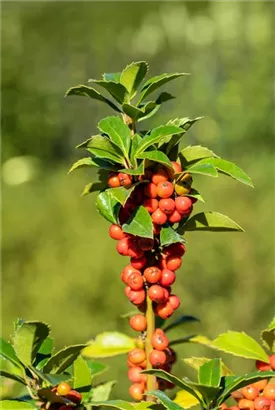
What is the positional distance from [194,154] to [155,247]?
5.4 inches

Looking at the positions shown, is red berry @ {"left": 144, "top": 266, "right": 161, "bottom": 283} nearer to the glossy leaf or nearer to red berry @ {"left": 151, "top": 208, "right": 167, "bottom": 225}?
red berry @ {"left": 151, "top": 208, "right": 167, "bottom": 225}

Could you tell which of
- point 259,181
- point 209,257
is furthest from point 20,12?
point 209,257

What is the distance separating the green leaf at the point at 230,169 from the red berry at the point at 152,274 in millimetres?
154

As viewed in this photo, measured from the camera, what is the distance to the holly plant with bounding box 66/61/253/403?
2.81ft

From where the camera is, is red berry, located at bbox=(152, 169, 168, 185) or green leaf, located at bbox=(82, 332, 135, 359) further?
green leaf, located at bbox=(82, 332, 135, 359)

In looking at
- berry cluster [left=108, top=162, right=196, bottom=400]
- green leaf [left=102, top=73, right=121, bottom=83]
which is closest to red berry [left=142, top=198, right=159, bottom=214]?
berry cluster [left=108, top=162, right=196, bottom=400]

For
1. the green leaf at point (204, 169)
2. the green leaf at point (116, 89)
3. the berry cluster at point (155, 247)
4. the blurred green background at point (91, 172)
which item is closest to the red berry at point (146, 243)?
the berry cluster at point (155, 247)

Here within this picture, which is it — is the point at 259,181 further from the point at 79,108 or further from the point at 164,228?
the point at 164,228

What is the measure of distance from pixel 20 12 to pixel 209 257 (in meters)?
11.2

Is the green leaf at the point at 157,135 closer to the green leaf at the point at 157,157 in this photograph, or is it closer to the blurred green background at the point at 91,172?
the green leaf at the point at 157,157

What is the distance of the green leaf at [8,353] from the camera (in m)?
0.86

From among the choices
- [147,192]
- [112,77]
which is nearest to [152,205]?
[147,192]

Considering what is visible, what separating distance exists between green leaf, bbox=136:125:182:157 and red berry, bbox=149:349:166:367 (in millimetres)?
261

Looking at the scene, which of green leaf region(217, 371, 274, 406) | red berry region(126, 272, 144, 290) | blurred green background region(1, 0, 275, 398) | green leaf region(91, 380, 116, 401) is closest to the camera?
green leaf region(217, 371, 274, 406)
